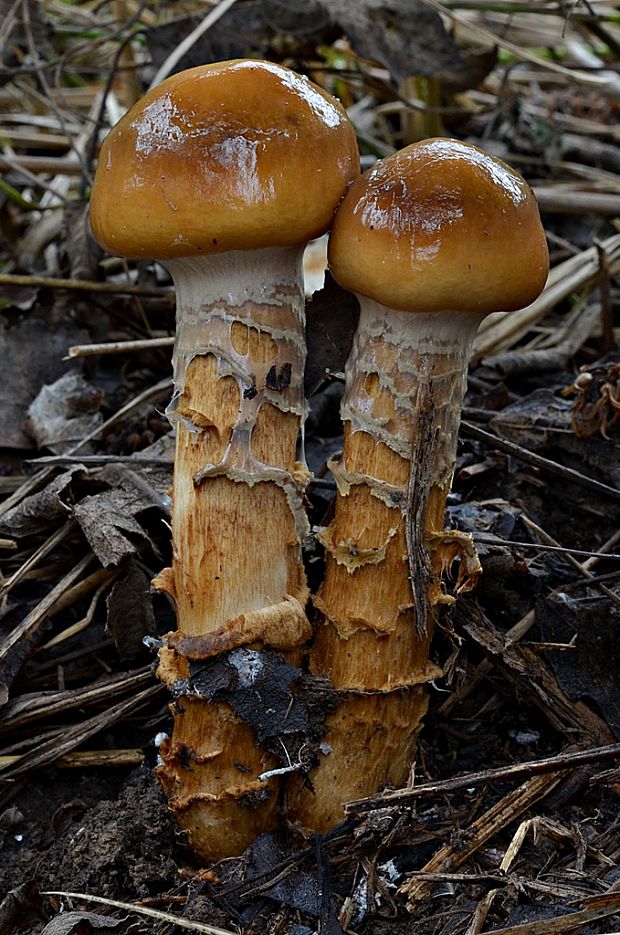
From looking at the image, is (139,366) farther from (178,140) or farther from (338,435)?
(178,140)

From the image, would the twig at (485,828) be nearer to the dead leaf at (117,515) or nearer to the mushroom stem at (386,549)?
the mushroom stem at (386,549)

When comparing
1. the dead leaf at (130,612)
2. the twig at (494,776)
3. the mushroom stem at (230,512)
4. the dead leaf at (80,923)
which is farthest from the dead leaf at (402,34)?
the dead leaf at (80,923)

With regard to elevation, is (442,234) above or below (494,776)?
above

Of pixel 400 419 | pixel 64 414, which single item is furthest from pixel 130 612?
pixel 400 419

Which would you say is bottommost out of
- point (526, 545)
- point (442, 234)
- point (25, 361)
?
point (25, 361)

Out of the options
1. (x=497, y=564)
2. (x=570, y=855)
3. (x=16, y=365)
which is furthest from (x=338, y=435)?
(x=570, y=855)

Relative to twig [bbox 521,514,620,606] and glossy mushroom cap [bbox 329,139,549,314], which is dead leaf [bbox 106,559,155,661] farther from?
twig [bbox 521,514,620,606]

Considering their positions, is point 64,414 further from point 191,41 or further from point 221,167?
point 191,41
